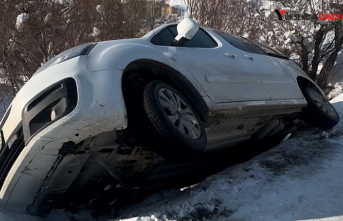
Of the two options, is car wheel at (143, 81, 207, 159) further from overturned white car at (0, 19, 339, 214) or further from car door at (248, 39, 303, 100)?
car door at (248, 39, 303, 100)

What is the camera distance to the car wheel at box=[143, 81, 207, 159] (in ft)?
8.73

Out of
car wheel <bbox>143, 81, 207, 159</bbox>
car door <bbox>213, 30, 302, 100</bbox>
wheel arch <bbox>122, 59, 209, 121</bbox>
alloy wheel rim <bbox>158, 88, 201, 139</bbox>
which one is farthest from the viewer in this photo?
car door <bbox>213, 30, 302, 100</bbox>

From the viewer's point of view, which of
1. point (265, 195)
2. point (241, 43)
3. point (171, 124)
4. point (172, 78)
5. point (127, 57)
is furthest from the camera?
point (241, 43)

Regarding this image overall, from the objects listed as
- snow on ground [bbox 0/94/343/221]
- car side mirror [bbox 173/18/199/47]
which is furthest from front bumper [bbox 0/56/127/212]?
car side mirror [bbox 173/18/199/47]

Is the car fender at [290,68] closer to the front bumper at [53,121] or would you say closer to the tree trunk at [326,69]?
the front bumper at [53,121]

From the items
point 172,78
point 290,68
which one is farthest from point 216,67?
point 290,68

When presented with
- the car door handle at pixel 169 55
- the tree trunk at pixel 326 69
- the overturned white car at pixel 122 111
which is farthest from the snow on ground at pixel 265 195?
the tree trunk at pixel 326 69

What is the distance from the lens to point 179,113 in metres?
2.95

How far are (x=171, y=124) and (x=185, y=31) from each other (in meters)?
1.07

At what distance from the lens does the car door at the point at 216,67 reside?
3.26 m

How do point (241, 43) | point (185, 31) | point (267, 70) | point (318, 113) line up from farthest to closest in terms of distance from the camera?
1. point (318, 113)
2. point (241, 43)
3. point (267, 70)
4. point (185, 31)

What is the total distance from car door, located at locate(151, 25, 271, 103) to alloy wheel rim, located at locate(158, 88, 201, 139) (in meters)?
0.30

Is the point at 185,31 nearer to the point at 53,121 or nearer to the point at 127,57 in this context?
the point at 127,57

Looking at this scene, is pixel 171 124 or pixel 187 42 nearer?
pixel 171 124
